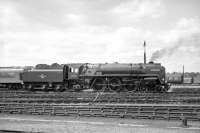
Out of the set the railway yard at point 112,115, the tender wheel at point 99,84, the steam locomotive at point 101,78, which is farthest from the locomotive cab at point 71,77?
the railway yard at point 112,115

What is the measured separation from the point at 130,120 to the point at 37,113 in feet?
19.3

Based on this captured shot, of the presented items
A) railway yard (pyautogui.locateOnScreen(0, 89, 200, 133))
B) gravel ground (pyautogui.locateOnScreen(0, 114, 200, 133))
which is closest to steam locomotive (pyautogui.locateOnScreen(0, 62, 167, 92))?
railway yard (pyautogui.locateOnScreen(0, 89, 200, 133))

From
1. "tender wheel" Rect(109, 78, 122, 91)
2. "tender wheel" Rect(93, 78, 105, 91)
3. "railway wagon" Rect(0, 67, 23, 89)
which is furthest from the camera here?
"railway wagon" Rect(0, 67, 23, 89)

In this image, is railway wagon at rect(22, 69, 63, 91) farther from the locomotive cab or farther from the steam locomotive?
the locomotive cab

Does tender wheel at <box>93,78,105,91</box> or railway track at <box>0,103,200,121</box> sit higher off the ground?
tender wheel at <box>93,78,105,91</box>

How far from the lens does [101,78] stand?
2520 cm

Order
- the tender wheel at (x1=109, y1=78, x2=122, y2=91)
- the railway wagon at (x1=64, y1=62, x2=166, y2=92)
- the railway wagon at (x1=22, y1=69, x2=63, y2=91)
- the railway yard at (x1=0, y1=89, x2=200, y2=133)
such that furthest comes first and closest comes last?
the railway wagon at (x1=22, y1=69, x2=63, y2=91) → the tender wheel at (x1=109, y1=78, x2=122, y2=91) → the railway wagon at (x1=64, y1=62, x2=166, y2=92) → the railway yard at (x1=0, y1=89, x2=200, y2=133)

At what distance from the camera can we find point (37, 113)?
1499 centimetres

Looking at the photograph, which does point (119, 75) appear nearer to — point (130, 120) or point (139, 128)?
point (130, 120)

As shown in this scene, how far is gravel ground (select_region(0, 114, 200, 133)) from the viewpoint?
10586 millimetres

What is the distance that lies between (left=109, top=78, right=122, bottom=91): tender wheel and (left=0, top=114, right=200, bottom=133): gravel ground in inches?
446

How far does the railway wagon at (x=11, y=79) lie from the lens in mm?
29969

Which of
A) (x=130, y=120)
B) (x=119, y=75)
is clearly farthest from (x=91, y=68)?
(x=130, y=120)

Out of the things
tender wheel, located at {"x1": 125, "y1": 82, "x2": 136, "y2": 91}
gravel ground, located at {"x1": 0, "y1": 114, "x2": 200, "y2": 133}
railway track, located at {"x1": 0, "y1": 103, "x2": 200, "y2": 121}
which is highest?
tender wheel, located at {"x1": 125, "y1": 82, "x2": 136, "y2": 91}
